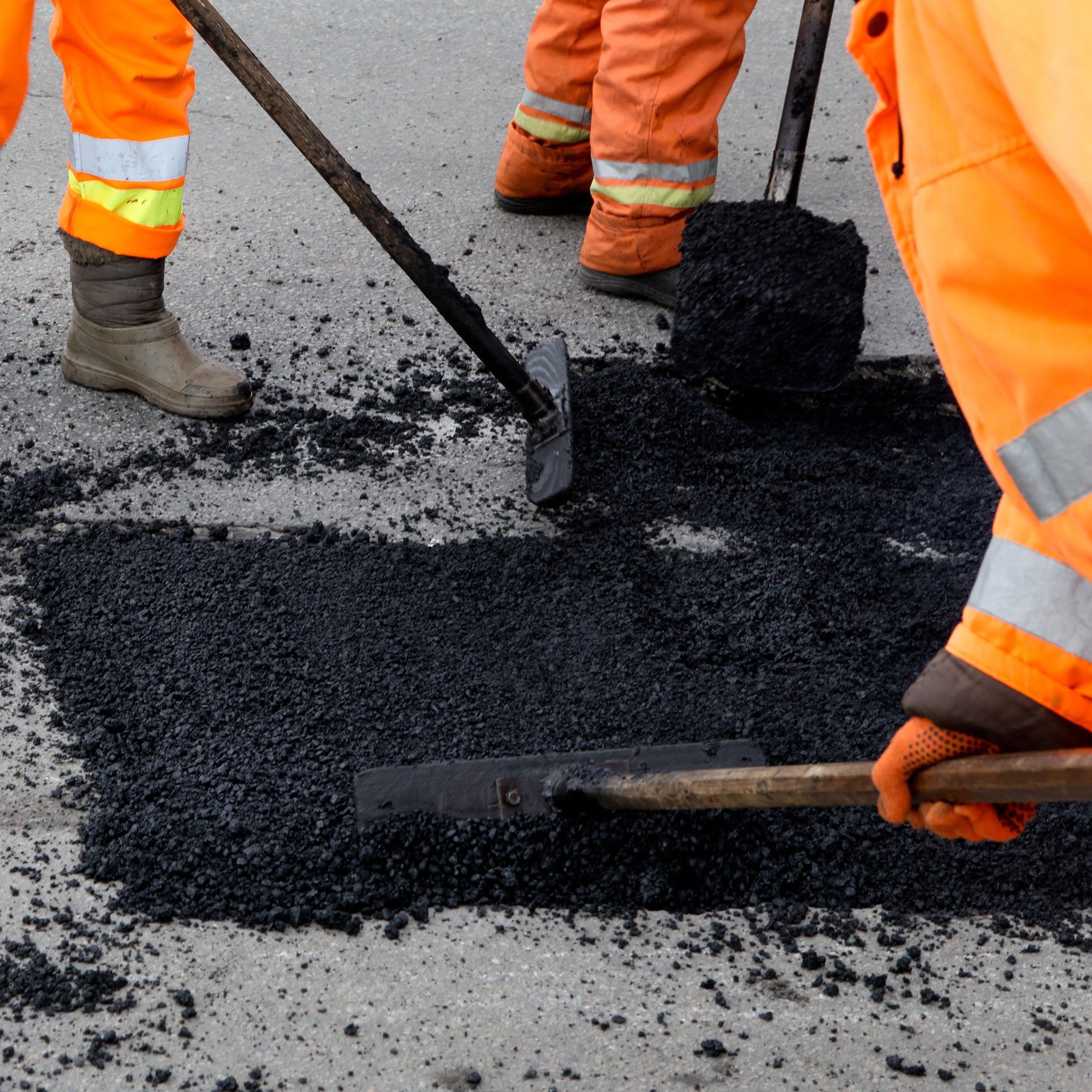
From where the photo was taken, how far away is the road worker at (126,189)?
105 inches

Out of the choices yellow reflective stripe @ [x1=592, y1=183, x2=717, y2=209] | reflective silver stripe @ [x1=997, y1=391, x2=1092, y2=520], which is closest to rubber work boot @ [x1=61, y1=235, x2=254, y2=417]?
yellow reflective stripe @ [x1=592, y1=183, x2=717, y2=209]

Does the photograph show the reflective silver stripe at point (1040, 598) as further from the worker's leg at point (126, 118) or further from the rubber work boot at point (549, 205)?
the rubber work boot at point (549, 205)

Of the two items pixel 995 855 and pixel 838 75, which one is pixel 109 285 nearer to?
pixel 995 855

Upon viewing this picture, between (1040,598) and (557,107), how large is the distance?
3.15m

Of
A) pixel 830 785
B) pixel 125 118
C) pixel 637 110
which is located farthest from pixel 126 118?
pixel 830 785

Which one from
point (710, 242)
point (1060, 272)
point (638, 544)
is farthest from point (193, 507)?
point (1060, 272)

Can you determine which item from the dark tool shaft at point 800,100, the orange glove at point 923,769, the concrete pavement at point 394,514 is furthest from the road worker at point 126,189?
the orange glove at point 923,769

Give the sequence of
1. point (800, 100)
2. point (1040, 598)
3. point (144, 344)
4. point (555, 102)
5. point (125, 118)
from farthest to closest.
Answer: 1. point (555, 102)
2. point (800, 100)
3. point (144, 344)
4. point (125, 118)
5. point (1040, 598)

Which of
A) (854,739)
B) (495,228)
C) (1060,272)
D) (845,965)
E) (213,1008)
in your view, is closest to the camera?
(1060,272)

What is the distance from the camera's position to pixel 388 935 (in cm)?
179

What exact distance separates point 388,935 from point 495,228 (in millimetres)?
2864

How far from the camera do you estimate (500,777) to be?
1.98m

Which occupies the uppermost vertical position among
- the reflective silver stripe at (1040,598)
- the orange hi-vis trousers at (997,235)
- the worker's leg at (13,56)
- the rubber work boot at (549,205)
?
the orange hi-vis trousers at (997,235)

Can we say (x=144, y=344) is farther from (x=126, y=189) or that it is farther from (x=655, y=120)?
(x=655, y=120)
